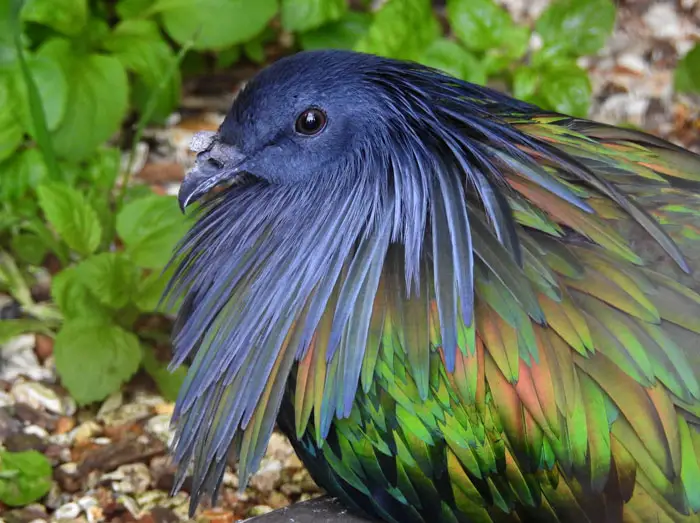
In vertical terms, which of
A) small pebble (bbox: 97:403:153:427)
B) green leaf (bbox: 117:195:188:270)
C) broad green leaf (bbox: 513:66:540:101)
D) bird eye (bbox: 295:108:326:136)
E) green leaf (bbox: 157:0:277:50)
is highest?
green leaf (bbox: 157:0:277:50)

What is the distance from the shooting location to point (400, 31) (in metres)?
2.75

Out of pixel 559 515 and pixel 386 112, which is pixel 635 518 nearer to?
pixel 559 515

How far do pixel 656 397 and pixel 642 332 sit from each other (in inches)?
3.7

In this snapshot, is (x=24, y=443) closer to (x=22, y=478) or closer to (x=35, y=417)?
(x=35, y=417)

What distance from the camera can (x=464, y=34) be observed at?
2.96 meters

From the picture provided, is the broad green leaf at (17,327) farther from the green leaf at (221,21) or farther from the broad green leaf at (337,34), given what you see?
the broad green leaf at (337,34)

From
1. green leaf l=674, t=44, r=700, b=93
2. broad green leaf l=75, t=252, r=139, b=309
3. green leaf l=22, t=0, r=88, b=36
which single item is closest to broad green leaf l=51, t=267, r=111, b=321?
broad green leaf l=75, t=252, r=139, b=309

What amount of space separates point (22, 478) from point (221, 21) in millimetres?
1298

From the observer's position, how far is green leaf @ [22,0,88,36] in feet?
8.73

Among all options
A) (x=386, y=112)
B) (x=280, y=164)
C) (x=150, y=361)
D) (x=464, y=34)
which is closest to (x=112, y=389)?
(x=150, y=361)

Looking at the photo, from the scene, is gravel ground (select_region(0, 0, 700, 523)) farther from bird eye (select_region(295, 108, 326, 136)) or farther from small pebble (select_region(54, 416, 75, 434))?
bird eye (select_region(295, 108, 326, 136))

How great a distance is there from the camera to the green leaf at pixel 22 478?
82.7 inches

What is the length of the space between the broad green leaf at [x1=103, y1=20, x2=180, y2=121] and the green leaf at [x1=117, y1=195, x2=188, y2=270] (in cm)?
51

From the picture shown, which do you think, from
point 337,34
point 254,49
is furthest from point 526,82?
point 254,49
